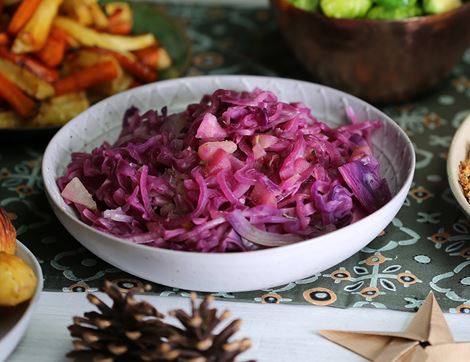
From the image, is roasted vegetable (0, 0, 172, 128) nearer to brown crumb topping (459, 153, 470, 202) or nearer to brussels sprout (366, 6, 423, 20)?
brussels sprout (366, 6, 423, 20)

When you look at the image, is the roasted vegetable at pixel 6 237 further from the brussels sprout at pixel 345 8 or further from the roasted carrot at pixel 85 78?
the brussels sprout at pixel 345 8

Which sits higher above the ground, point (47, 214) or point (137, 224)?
point (137, 224)

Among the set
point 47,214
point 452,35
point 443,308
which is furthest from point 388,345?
point 452,35

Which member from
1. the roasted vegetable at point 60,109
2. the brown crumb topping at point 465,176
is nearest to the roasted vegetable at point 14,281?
the roasted vegetable at point 60,109

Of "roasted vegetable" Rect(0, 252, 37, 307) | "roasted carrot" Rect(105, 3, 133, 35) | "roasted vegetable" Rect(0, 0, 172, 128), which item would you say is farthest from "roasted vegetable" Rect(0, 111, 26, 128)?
"roasted vegetable" Rect(0, 252, 37, 307)

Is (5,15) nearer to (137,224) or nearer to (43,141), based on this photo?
(43,141)

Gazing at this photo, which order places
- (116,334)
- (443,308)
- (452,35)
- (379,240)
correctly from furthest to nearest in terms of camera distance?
(452,35) < (379,240) < (443,308) < (116,334)
